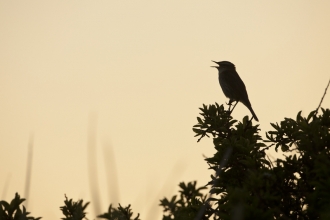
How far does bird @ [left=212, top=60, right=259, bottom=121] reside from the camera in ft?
39.8

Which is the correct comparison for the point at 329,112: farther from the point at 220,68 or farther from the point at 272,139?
the point at 220,68

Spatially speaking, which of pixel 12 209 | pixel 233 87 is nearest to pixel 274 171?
pixel 12 209

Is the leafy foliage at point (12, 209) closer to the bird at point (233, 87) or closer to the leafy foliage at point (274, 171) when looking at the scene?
the leafy foliage at point (274, 171)

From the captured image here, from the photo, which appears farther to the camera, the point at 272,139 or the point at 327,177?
the point at 272,139

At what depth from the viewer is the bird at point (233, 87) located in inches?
477

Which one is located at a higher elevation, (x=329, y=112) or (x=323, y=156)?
(x=329, y=112)

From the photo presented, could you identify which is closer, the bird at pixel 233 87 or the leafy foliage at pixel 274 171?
the leafy foliage at pixel 274 171

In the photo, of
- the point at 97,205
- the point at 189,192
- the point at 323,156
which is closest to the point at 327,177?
the point at 323,156

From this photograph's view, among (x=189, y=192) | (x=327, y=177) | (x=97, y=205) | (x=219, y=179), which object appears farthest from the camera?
(x=189, y=192)

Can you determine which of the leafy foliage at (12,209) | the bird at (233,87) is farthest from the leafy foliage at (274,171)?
the bird at (233,87)

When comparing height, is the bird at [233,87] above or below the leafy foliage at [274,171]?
above

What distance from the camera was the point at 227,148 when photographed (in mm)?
5086

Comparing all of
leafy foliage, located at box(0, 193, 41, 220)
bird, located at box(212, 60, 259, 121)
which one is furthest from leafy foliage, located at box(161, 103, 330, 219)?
bird, located at box(212, 60, 259, 121)

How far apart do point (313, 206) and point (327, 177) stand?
295 millimetres
